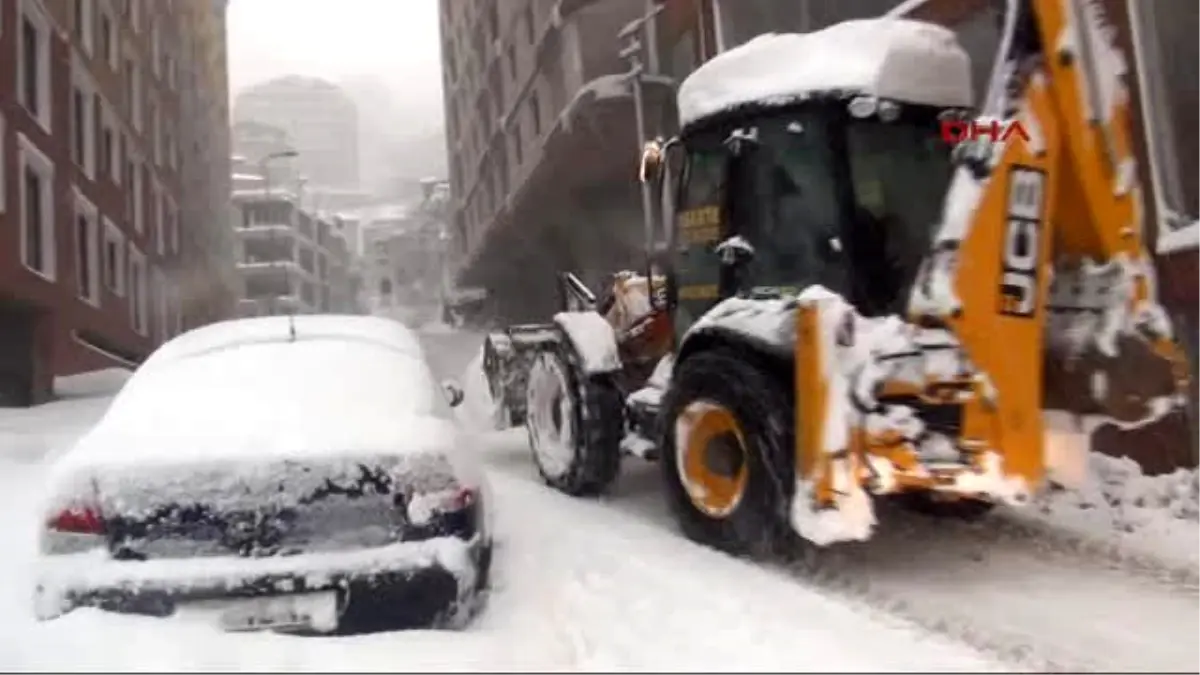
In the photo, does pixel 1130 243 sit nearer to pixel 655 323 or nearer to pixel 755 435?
pixel 755 435

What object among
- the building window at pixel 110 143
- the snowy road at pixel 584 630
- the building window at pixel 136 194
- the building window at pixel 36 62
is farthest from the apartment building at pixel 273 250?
the snowy road at pixel 584 630

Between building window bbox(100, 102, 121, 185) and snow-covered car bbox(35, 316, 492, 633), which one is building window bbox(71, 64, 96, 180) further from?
snow-covered car bbox(35, 316, 492, 633)

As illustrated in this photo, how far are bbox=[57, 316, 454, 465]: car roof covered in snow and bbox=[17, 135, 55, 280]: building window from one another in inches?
648

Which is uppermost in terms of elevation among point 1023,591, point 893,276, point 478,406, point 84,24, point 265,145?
point 265,145

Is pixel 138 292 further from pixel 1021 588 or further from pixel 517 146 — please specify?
pixel 1021 588

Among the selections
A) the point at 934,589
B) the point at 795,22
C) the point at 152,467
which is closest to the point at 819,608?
the point at 934,589

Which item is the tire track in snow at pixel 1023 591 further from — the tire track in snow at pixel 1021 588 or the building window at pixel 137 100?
the building window at pixel 137 100

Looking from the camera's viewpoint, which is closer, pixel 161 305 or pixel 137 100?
pixel 137 100

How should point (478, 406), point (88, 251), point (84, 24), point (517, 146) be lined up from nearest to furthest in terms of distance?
point (478, 406), point (88, 251), point (84, 24), point (517, 146)

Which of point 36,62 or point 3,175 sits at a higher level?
point 36,62

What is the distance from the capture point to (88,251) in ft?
87.2

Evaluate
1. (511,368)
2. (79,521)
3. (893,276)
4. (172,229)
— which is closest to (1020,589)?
(893,276)

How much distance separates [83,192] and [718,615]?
A: 2471cm

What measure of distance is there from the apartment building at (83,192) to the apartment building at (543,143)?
33.1 ft
